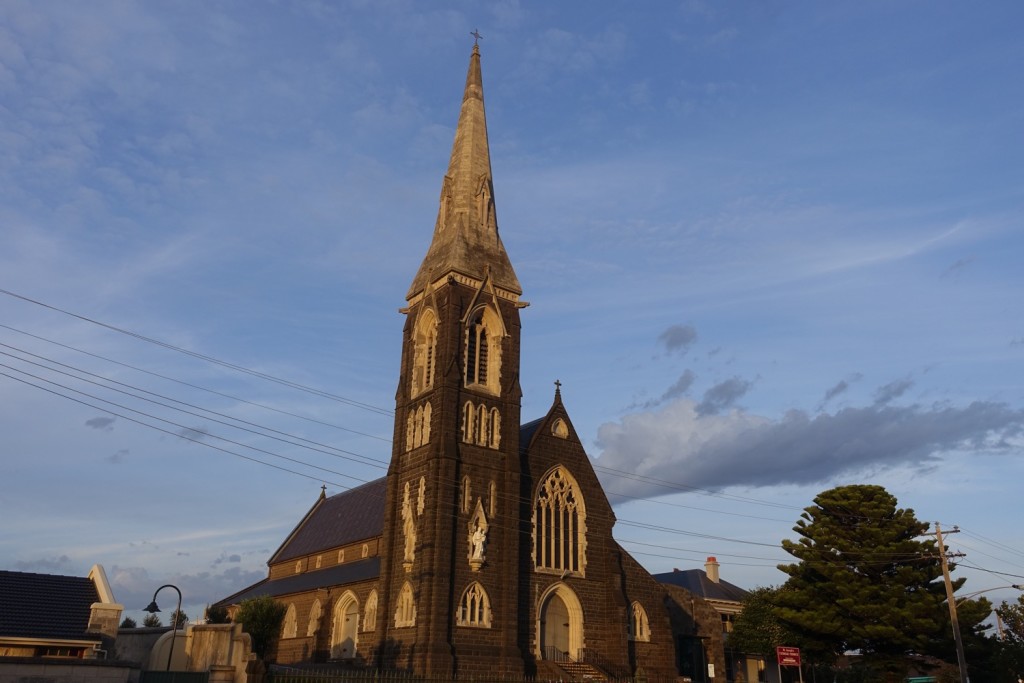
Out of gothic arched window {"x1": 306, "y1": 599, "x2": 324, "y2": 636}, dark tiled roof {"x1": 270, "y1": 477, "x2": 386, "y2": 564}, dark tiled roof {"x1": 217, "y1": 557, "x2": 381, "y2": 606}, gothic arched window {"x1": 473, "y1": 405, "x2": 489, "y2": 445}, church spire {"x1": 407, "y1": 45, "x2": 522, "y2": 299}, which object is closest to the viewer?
gothic arched window {"x1": 473, "y1": 405, "x2": 489, "y2": 445}

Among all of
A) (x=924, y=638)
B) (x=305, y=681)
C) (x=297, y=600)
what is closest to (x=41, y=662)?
(x=305, y=681)

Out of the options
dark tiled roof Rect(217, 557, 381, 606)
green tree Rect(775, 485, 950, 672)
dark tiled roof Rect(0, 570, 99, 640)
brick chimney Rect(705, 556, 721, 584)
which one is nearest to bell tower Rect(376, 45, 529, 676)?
dark tiled roof Rect(217, 557, 381, 606)

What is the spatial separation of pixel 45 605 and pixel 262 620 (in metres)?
26.8

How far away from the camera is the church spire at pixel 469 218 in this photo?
135 ft

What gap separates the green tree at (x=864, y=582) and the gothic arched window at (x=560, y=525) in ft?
36.9

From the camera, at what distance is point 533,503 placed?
38.9 metres

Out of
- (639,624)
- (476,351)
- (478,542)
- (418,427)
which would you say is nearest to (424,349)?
(476,351)

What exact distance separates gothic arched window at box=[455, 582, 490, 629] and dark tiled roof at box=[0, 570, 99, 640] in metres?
14.8

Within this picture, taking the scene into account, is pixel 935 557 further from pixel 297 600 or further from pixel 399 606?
pixel 297 600

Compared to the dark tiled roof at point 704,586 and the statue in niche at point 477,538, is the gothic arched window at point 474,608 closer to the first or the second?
the statue in niche at point 477,538

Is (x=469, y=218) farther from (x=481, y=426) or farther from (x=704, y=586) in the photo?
(x=704, y=586)

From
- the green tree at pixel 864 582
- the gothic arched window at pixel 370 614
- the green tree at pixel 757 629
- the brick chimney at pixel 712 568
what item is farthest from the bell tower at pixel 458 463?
the brick chimney at pixel 712 568

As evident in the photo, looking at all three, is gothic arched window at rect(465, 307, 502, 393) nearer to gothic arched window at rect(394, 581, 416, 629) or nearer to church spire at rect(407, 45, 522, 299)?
church spire at rect(407, 45, 522, 299)

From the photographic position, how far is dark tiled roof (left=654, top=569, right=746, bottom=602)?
5447 centimetres
